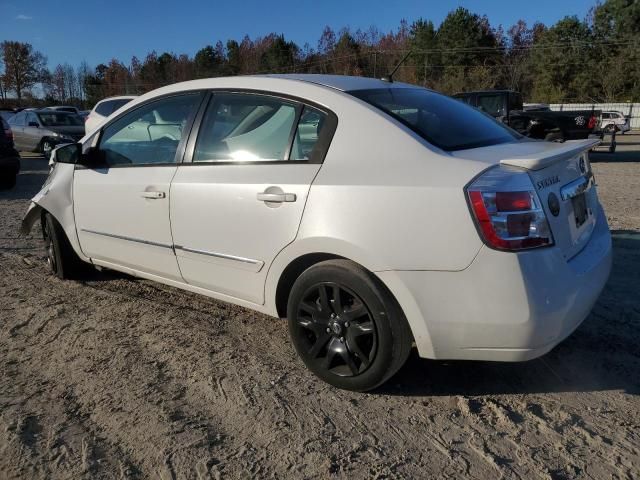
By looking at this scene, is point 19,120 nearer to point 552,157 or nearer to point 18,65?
point 552,157

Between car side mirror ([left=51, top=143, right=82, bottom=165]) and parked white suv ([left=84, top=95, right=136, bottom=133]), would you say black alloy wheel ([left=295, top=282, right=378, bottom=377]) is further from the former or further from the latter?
parked white suv ([left=84, top=95, right=136, bottom=133])

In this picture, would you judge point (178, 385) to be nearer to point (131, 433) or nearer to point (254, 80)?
point (131, 433)

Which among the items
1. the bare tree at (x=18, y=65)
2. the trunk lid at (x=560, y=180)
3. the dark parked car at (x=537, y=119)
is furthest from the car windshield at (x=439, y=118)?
the bare tree at (x=18, y=65)

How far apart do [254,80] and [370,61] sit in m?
57.4

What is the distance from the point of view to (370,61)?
190 feet

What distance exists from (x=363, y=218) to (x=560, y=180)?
1004 millimetres

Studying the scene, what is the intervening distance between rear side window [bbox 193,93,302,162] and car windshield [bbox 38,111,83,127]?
53.9 ft

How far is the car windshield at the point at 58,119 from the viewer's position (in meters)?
18.0

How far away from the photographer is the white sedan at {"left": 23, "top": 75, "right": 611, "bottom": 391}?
2.52m

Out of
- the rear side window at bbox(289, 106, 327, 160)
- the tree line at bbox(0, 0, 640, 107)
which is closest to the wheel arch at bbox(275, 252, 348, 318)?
the rear side window at bbox(289, 106, 327, 160)

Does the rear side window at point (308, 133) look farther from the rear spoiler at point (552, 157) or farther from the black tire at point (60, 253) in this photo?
the black tire at point (60, 253)

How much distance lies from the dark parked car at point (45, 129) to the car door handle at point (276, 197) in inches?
631

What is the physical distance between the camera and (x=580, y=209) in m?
3.01

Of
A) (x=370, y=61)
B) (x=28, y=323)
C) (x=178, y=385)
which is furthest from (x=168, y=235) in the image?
(x=370, y=61)
